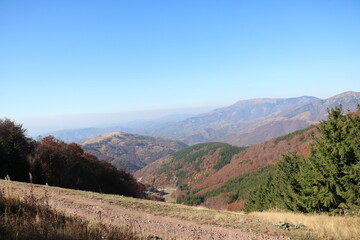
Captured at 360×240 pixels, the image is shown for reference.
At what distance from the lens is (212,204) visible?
116 meters

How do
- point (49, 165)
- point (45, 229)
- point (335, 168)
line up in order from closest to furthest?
point (45, 229) → point (335, 168) → point (49, 165)

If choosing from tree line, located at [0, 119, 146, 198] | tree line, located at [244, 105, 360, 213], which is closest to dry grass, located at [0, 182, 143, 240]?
tree line, located at [244, 105, 360, 213]

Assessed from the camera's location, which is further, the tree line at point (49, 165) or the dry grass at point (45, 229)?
the tree line at point (49, 165)

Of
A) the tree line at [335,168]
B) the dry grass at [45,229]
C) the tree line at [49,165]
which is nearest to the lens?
the dry grass at [45,229]

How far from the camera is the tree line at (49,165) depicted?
30719 mm

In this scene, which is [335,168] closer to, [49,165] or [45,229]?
[45,229]

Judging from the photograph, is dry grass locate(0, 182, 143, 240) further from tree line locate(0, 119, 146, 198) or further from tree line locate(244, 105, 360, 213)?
tree line locate(0, 119, 146, 198)

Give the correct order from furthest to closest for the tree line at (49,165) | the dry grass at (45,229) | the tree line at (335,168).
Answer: the tree line at (49,165) → the tree line at (335,168) → the dry grass at (45,229)

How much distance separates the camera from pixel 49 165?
38.7 meters

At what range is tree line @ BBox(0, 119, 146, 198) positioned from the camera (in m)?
30.7

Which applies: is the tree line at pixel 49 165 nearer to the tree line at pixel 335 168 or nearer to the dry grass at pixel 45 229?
the tree line at pixel 335 168

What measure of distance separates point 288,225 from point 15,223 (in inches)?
459

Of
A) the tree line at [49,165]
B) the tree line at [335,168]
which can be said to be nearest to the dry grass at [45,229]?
the tree line at [335,168]

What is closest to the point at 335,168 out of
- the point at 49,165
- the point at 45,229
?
the point at 45,229
